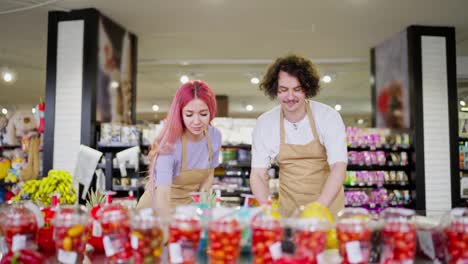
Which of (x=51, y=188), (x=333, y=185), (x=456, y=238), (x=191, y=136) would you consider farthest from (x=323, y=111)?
(x=51, y=188)

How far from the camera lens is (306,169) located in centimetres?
270

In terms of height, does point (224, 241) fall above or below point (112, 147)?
below

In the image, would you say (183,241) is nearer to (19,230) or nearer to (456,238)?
(19,230)

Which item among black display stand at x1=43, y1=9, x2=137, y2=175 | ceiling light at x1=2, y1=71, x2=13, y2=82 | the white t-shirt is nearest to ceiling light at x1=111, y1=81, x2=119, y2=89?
black display stand at x1=43, y1=9, x2=137, y2=175

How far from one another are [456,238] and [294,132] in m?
1.28

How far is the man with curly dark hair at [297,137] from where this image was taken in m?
2.42

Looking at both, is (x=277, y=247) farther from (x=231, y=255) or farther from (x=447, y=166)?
(x=447, y=166)

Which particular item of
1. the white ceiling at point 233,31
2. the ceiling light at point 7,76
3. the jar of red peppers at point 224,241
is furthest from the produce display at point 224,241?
the ceiling light at point 7,76

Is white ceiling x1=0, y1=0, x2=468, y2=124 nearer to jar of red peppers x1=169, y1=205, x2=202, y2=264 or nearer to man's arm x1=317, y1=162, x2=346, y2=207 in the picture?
man's arm x1=317, y1=162, x2=346, y2=207

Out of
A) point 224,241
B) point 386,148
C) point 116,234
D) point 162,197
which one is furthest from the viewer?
point 386,148

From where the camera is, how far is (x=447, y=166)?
6605 millimetres

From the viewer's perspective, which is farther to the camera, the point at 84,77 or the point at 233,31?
the point at 233,31

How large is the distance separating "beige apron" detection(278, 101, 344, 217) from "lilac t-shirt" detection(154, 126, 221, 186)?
0.41 m

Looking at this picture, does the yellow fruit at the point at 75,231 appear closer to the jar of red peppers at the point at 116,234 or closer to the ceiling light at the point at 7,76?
the jar of red peppers at the point at 116,234
